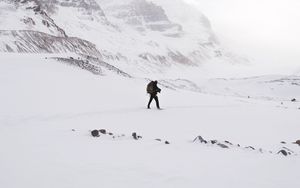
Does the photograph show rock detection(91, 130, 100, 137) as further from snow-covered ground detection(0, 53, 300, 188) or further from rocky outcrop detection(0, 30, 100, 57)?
rocky outcrop detection(0, 30, 100, 57)

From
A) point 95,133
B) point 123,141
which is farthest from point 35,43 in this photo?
point 123,141

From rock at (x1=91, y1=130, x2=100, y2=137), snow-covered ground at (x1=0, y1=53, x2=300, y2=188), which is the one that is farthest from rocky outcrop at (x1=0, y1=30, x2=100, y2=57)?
rock at (x1=91, y1=130, x2=100, y2=137)

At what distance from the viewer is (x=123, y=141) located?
41.2ft

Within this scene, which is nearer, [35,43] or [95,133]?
[95,133]

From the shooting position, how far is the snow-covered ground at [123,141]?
9.07 meters

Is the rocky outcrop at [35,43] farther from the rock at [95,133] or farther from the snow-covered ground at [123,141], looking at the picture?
the rock at [95,133]

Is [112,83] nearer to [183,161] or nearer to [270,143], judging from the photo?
[270,143]

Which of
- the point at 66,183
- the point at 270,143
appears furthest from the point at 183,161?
the point at 270,143

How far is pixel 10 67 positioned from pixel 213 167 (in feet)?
66.5

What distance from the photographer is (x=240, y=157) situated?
11617 millimetres

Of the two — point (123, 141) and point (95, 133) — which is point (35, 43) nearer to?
point (95, 133)

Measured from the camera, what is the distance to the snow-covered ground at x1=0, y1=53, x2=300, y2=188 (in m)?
9.07

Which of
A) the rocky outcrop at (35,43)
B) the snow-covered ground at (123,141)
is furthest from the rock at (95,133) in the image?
the rocky outcrop at (35,43)

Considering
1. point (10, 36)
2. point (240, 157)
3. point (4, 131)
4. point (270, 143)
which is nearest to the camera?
point (240, 157)
